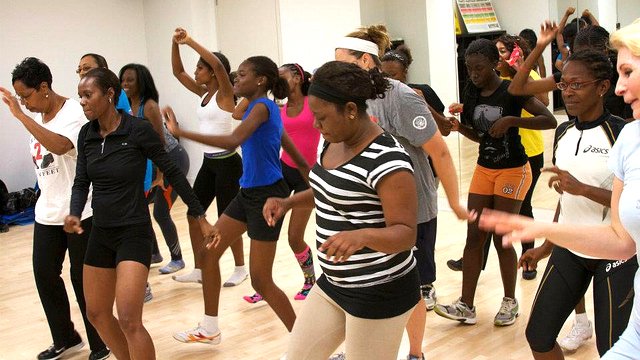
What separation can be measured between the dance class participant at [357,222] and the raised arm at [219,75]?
8.37ft

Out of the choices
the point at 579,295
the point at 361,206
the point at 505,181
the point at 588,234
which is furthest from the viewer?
the point at 505,181

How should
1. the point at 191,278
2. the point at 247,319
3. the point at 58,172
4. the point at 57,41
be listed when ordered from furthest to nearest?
the point at 57,41 < the point at 191,278 < the point at 247,319 < the point at 58,172

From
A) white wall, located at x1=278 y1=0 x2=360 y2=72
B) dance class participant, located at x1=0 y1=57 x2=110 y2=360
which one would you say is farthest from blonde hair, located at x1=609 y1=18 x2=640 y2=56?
white wall, located at x1=278 y1=0 x2=360 y2=72

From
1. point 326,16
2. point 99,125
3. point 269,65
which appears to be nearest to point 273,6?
point 326,16

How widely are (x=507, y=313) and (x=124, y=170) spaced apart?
2459 mm

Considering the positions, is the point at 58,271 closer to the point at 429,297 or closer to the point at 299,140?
the point at 299,140

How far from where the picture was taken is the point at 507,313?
4.95 metres

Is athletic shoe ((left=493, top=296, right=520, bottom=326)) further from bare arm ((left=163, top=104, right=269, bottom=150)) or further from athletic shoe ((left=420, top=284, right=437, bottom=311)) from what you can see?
bare arm ((left=163, top=104, right=269, bottom=150))

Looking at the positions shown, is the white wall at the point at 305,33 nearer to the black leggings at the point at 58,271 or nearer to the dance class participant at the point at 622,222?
the black leggings at the point at 58,271

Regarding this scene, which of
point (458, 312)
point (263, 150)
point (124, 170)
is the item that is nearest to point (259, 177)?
point (263, 150)

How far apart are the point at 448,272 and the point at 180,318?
2.00 meters

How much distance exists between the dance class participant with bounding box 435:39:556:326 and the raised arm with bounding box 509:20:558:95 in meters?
0.15

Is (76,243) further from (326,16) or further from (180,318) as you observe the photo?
(326,16)

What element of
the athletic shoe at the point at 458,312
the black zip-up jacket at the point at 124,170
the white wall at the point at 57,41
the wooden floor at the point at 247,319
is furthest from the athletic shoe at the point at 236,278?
the white wall at the point at 57,41
